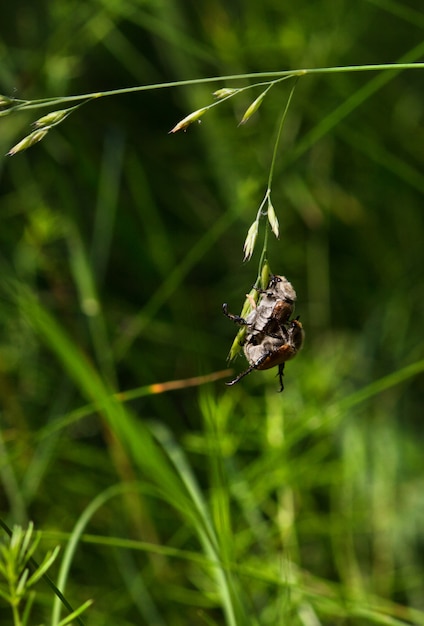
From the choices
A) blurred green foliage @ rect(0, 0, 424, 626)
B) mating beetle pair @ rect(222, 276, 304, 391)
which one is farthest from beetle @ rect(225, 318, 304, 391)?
blurred green foliage @ rect(0, 0, 424, 626)

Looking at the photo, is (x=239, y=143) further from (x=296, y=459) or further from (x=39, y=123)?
(x=39, y=123)

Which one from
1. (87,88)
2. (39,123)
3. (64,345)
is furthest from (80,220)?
(39,123)

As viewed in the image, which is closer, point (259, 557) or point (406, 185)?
point (259, 557)

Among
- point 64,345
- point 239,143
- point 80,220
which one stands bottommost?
point 64,345

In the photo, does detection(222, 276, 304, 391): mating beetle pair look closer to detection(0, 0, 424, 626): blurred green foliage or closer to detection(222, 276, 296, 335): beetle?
detection(222, 276, 296, 335): beetle

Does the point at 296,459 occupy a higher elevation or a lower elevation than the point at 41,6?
lower

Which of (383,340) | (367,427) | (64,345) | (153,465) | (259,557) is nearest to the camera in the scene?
(153,465)

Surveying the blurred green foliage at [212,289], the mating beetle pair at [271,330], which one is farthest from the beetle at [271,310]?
the blurred green foliage at [212,289]

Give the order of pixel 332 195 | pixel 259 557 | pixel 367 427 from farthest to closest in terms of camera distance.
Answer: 1. pixel 332 195
2. pixel 367 427
3. pixel 259 557

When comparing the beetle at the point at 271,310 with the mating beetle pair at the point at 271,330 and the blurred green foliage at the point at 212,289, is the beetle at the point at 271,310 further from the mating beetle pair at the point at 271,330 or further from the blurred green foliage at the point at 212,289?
the blurred green foliage at the point at 212,289
